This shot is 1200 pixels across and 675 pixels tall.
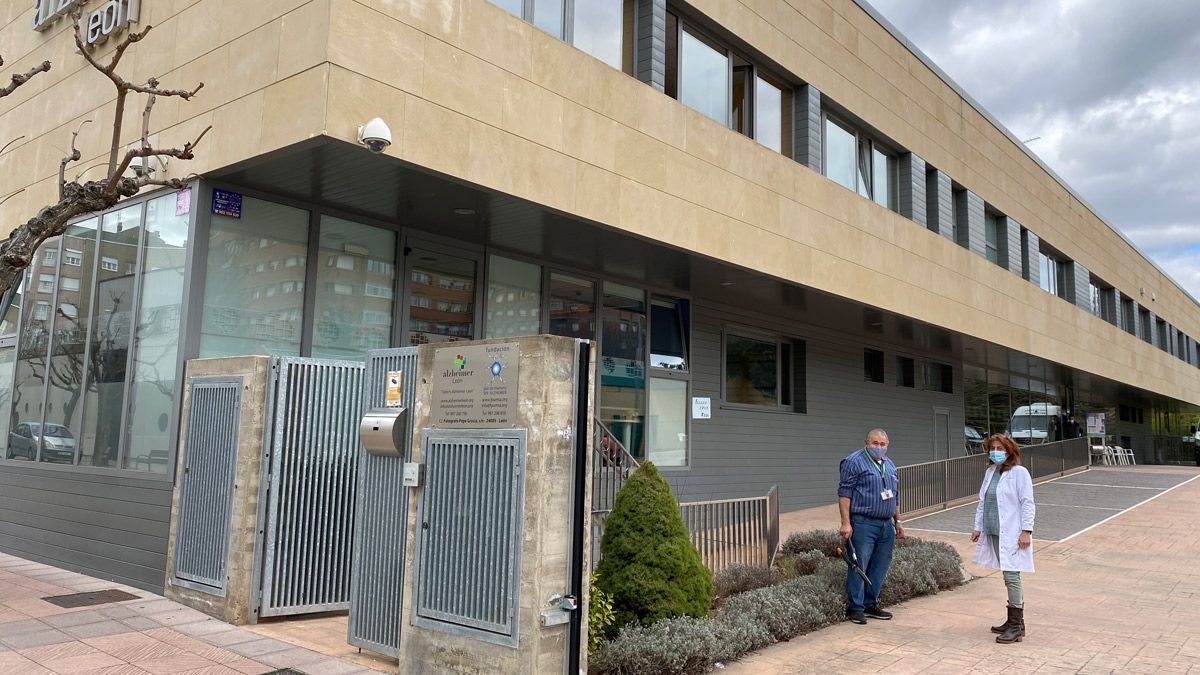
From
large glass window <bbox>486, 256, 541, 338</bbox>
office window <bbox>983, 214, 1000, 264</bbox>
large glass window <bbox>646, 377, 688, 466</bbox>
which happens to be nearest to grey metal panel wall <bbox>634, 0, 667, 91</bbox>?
large glass window <bbox>486, 256, 541, 338</bbox>

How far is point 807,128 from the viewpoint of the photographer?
47.7 feet

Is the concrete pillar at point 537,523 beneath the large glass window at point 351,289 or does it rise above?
beneath

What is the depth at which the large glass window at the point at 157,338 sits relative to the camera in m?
8.56

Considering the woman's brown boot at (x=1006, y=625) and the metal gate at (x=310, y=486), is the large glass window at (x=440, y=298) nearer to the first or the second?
the metal gate at (x=310, y=486)

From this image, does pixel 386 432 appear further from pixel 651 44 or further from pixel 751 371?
pixel 751 371

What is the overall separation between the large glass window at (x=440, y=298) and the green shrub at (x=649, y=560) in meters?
4.57

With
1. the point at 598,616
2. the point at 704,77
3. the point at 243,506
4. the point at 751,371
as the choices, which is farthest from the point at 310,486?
the point at 751,371

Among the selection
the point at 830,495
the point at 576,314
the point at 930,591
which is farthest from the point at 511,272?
the point at 830,495

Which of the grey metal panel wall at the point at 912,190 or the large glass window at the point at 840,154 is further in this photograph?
the grey metal panel wall at the point at 912,190

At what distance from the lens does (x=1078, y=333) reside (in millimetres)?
26016

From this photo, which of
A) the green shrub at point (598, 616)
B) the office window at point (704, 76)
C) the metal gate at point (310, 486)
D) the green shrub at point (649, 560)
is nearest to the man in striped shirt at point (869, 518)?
the green shrub at point (649, 560)

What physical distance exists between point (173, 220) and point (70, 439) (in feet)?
9.67

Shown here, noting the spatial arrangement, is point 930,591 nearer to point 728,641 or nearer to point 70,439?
point 728,641

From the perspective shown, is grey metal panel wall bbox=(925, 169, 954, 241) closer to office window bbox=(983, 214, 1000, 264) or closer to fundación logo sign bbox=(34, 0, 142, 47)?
office window bbox=(983, 214, 1000, 264)
